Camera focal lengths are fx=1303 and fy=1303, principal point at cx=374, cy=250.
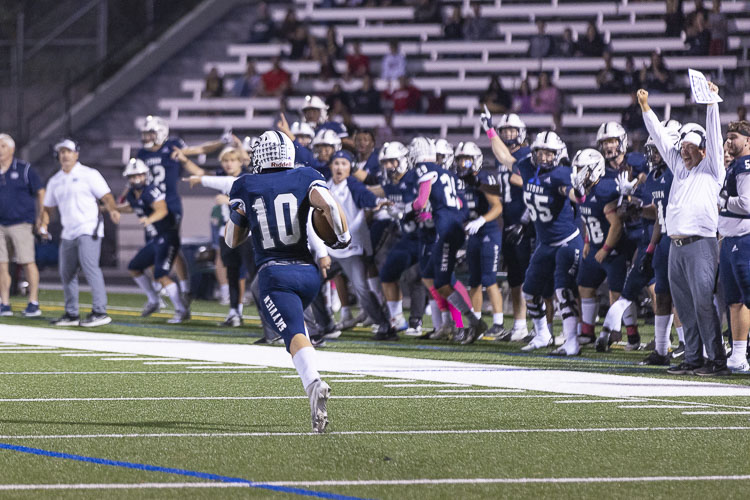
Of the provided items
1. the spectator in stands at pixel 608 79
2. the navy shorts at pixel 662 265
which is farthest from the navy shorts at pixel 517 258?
the spectator in stands at pixel 608 79

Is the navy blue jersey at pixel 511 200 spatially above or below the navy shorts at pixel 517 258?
above

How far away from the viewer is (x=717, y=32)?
2083 centimetres

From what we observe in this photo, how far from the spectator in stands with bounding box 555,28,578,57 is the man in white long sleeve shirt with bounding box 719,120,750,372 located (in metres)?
→ 12.7

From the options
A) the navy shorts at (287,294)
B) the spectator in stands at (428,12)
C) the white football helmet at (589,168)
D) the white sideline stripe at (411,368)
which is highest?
the spectator in stands at (428,12)

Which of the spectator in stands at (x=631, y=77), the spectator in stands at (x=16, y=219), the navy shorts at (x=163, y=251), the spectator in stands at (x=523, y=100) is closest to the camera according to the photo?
the navy shorts at (x=163, y=251)

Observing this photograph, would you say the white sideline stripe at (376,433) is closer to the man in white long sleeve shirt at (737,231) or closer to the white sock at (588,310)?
the man in white long sleeve shirt at (737,231)

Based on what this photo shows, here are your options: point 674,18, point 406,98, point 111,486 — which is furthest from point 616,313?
point 674,18

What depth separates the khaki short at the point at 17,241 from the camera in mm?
14906

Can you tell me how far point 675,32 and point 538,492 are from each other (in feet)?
57.7

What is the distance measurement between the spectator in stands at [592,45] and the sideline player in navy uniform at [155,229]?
1015 cm

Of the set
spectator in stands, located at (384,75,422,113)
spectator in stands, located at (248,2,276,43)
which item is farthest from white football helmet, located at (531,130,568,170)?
spectator in stands, located at (248,2,276,43)

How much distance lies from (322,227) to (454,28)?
16.4 m

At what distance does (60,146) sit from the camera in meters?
13.8

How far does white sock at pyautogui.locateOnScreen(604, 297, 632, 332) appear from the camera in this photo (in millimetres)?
10992
